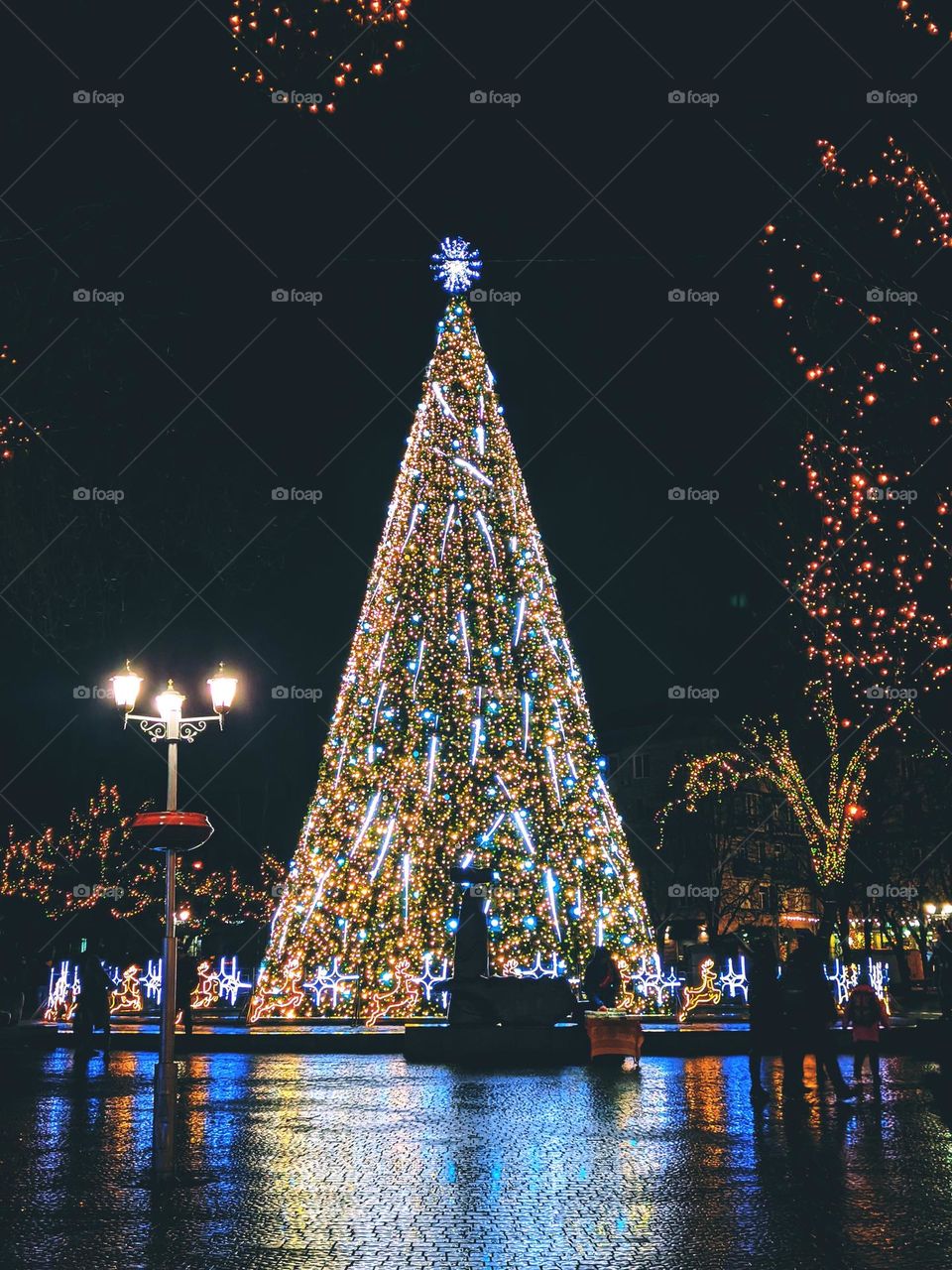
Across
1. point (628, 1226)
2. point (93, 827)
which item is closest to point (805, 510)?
point (628, 1226)

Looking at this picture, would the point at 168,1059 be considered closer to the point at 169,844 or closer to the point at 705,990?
the point at 169,844

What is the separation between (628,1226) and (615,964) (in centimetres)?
1652

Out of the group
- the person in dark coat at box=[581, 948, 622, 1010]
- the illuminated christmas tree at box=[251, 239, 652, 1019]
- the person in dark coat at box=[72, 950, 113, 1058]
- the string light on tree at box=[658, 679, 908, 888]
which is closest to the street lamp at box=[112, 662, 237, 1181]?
the person in dark coat at box=[72, 950, 113, 1058]

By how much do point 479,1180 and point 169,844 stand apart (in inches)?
145

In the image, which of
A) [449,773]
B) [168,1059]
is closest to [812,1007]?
[168,1059]

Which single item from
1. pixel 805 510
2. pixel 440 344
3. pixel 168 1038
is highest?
pixel 440 344

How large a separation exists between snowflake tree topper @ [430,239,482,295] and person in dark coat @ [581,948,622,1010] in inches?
551

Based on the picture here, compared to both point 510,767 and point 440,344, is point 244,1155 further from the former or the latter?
point 440,344

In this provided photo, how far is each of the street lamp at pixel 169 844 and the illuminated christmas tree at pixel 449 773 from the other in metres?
12.6

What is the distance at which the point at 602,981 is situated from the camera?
23.4m

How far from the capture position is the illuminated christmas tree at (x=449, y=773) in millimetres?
25422

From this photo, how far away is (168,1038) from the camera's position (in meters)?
11.0

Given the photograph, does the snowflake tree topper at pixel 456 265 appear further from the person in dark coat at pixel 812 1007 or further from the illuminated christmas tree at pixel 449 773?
the person in dark coat at pixel 812 1007

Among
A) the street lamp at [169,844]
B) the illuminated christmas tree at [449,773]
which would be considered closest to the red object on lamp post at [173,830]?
the street lamp at [169,844]
